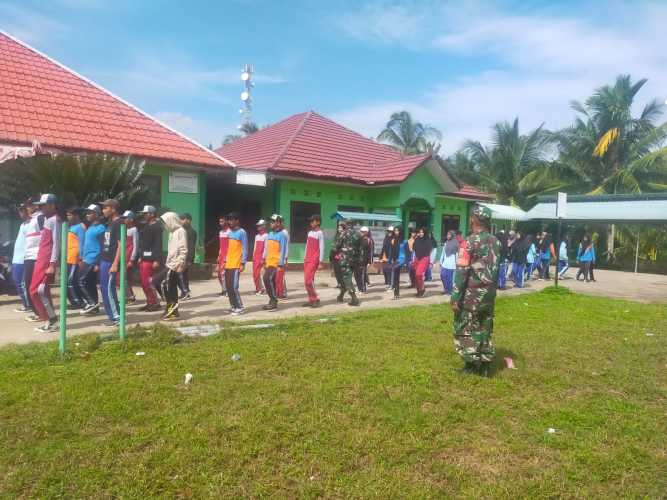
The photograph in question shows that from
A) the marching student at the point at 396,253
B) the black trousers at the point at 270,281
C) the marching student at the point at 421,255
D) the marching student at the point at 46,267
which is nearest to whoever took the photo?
the marching student at the point at 46,267

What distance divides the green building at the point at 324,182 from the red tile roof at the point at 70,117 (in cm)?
223

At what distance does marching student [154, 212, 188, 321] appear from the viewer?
742cm

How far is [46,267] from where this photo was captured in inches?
251

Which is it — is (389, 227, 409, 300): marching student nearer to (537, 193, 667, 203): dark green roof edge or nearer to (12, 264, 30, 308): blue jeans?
(12, 264, 30, 308): blue jeans

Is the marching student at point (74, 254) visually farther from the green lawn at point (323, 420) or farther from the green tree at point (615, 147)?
the green tree at point (615, 147)

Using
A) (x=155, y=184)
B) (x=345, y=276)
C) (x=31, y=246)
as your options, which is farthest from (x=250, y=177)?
(x=31, y=246)

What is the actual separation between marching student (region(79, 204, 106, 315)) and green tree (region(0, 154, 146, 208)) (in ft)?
9.81

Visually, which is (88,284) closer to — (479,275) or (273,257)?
(273,257)

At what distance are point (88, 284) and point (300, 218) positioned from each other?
9.25m

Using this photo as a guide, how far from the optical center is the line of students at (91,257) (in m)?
6.52

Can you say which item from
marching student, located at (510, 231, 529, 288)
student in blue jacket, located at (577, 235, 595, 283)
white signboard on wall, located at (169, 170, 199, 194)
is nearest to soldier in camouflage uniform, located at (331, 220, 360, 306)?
white signboard on wall, located at (169, 170, 199, 194)

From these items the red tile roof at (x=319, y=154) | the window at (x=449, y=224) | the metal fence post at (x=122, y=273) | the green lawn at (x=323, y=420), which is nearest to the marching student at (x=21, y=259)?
the metal fence post at (x=122, y=273)

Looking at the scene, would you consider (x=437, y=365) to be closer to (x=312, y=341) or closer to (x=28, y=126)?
(x=312, y=341)

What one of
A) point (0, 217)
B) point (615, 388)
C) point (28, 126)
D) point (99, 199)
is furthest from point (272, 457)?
point (28, 126)
